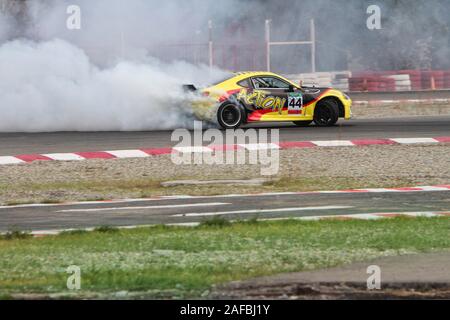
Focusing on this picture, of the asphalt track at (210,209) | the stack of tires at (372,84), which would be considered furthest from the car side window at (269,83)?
the stack of tires at (372,84)

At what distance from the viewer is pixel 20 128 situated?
22250 mm

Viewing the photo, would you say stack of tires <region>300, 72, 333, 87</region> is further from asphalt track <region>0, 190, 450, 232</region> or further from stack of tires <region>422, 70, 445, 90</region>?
asphalt track <region>0, 190, 450, 232</region>

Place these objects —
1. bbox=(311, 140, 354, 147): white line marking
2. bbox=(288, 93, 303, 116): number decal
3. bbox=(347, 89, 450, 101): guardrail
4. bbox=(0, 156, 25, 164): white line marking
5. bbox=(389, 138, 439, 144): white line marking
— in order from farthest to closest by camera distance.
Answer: bbox=(347, 89, 450, 101): guardrail < bbox=(288, 93, 303, 116): number decal < bbox=(389, 138, 439, 144): white line marking < bbox=(311, 140, 354, 147): white line marking < bbox=(0, 156, 25, 164): white line marking

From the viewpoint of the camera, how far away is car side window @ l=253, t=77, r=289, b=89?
22.4 m

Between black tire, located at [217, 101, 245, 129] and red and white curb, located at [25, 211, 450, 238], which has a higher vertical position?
black tire, located at [217, 101, 245, 129]

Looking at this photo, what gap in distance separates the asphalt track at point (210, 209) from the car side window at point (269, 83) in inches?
318

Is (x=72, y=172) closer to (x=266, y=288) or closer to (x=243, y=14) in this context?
(x=266, y=288)

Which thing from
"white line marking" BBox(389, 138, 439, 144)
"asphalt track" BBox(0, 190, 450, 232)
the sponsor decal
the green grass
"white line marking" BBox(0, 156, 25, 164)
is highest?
the sponsor decal

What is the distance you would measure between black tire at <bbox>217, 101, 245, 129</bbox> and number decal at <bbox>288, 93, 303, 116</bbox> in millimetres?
1106

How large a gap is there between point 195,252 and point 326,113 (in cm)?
1414

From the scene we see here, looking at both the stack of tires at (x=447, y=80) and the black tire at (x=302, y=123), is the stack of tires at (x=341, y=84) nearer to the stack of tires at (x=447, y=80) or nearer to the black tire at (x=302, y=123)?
the stack of tires at (x=447, y=80)

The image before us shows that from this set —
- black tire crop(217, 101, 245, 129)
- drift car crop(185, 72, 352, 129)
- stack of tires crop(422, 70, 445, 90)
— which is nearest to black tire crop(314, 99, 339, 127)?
drift car crop(185, 72, 352, 129)

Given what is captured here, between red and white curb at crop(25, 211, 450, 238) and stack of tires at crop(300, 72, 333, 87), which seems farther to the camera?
stack of tires at crop(300, 72, 333, 87)

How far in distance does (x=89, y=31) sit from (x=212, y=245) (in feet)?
57.2
